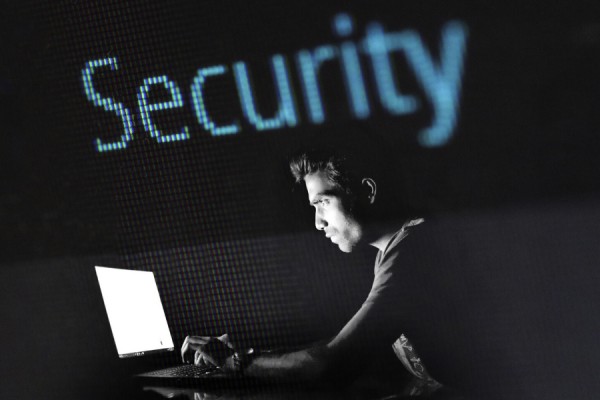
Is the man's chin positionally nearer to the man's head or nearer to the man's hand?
the man's head

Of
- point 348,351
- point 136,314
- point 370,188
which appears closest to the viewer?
point 348,351

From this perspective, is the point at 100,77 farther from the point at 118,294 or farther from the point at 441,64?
the point at 441,64

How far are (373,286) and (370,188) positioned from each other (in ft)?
0.76

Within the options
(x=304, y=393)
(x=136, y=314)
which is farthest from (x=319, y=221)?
(x=136, y=314)

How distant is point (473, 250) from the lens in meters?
1.85

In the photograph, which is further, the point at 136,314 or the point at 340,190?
the point at 136,314

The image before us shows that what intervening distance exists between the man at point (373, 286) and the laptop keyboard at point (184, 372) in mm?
27

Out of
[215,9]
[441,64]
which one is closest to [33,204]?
[215,9]

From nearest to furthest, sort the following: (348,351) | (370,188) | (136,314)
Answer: (348,351) < (370,188) < (136,314)

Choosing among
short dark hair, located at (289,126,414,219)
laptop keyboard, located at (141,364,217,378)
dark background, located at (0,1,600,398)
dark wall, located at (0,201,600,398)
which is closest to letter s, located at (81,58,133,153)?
dark background, located at (0,1,600,398)

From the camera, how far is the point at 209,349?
2.03 meters

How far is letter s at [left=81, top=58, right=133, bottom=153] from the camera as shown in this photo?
2.07m

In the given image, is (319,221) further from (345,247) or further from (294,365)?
(294,365)

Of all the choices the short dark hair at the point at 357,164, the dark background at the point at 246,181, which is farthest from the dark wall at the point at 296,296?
the short dark hair at the point at 357,164
